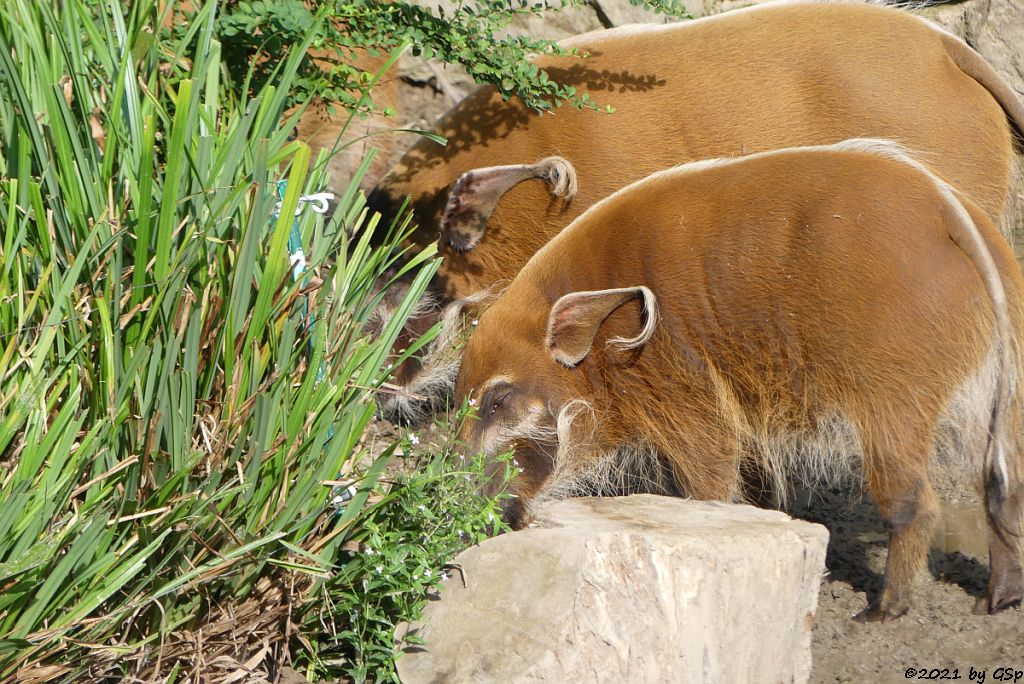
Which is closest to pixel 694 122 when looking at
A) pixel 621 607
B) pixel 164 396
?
pixel 621 607

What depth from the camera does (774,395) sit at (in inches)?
132

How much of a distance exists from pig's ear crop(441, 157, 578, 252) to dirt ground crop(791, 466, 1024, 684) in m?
1.66

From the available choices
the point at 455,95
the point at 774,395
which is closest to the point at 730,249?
the point at 774,395

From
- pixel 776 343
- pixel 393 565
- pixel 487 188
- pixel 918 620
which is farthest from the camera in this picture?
pixel 487 188

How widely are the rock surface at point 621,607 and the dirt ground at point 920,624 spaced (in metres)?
0.58

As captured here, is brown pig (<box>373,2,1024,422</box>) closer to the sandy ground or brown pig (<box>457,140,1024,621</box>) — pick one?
brown pig (<box>457,140,1024,621</box>)

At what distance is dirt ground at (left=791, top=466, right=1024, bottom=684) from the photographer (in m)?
3.17

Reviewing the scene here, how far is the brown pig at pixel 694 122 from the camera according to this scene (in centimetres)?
418

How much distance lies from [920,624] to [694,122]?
6.82 ft

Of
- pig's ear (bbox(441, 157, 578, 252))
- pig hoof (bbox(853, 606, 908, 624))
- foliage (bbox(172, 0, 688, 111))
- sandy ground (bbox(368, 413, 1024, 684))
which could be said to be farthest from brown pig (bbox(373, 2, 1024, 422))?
pig hoof (bbox(853, 606, 908, 624))

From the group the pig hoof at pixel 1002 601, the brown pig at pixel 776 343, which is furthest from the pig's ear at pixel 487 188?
the pig hoof at pixel 1002 601

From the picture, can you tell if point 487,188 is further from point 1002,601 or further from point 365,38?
point 1002,601

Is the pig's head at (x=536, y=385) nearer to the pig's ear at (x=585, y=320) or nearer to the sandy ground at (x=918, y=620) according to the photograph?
the pig's ear at (x=585, y=320)

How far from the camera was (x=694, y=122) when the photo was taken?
4379 mm
